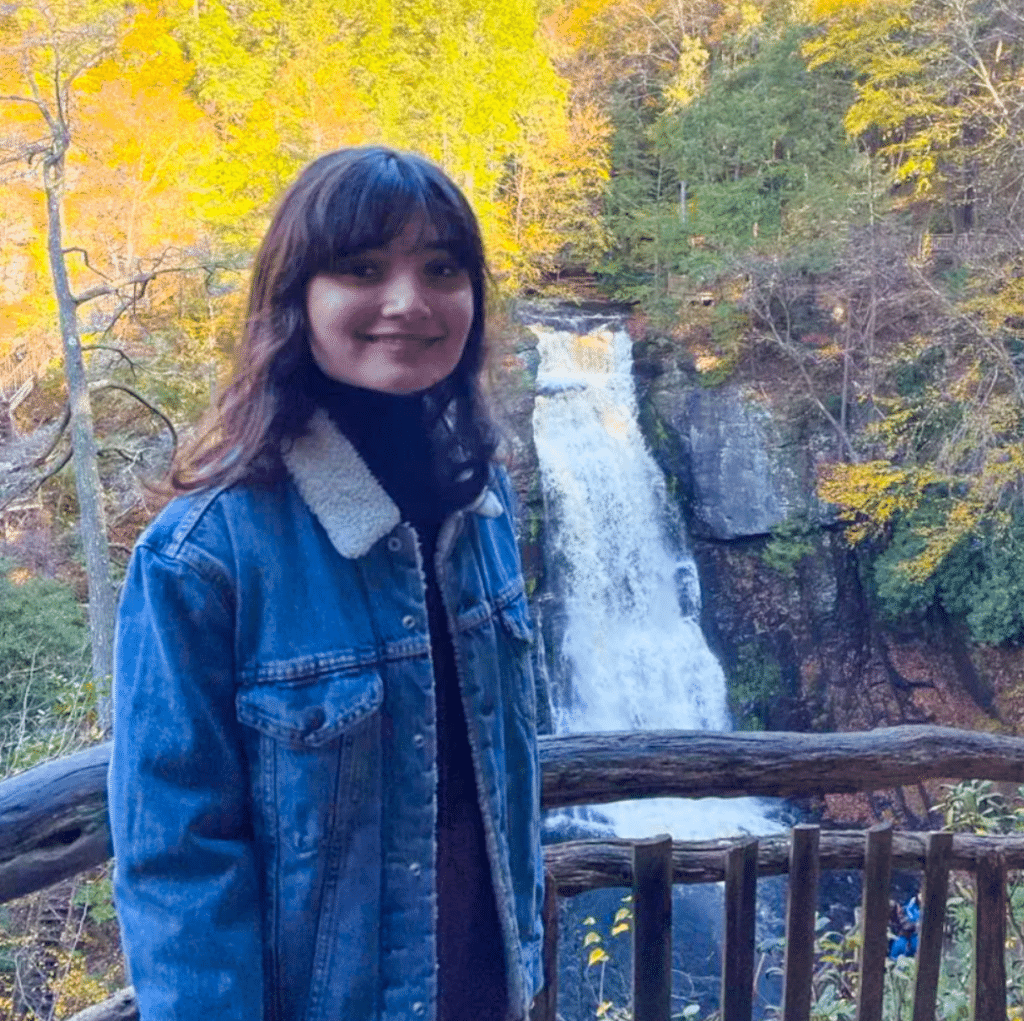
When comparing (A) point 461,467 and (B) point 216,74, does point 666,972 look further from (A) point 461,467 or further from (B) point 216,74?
(B) point 216,74

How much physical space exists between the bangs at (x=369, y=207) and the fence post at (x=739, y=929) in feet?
4.17

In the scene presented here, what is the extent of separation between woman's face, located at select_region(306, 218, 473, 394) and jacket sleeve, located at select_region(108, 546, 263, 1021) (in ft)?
0.92

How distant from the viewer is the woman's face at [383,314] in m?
1.14

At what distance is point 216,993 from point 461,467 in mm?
645

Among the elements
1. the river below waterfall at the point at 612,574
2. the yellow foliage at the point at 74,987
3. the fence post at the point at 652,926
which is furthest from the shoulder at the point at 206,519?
the river below waterfall at the point at 612,574

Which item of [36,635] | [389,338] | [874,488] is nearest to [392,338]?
[389,338]

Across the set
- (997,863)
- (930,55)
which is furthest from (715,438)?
(997,863)

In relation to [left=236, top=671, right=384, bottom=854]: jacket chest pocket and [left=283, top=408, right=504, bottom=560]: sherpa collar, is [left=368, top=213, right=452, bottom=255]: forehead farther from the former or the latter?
[left=236, top=671, right=384, bottom=854]: jacket chest pocket

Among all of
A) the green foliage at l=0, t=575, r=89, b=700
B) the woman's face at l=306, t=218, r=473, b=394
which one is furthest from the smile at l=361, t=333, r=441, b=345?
the green foliage at l=0, t=575, r=89, b=700

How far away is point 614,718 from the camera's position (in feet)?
41.5

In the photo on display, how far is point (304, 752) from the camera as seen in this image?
109cm

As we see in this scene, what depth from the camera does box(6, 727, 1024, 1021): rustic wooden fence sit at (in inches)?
70.2

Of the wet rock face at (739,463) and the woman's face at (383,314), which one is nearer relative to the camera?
the woman's face at (383,314)

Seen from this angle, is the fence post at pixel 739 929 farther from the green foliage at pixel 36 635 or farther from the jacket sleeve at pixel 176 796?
the green foliage at pixel 36 635
